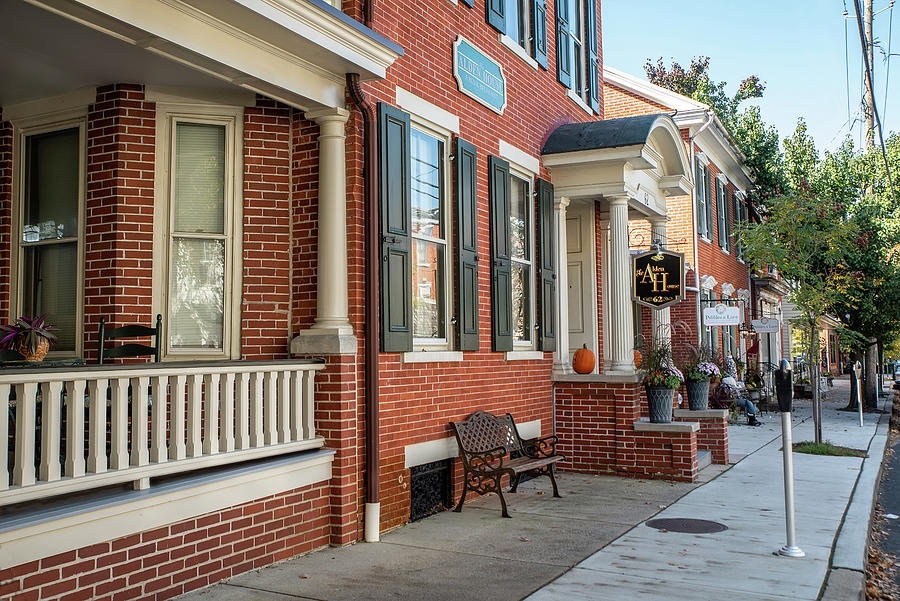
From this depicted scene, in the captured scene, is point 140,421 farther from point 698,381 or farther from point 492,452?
point 698,381

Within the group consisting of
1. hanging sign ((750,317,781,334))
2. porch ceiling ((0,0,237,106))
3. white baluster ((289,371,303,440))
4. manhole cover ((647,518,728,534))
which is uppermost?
porch ceiling ((0,0,237,106))

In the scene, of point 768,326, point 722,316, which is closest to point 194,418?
point 722,316

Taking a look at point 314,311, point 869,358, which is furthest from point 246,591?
point 869,358

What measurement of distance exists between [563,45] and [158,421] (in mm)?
8661

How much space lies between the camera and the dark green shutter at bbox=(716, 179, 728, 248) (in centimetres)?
2081

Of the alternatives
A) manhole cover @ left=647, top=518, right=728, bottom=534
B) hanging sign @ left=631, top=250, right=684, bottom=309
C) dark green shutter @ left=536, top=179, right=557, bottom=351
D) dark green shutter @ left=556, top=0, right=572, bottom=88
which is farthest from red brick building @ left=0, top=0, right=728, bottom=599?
hanging sign @ left=631, top=250, right=684, bottom=309

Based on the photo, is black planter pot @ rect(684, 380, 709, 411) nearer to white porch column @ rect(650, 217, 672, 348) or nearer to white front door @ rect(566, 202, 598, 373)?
white porch column @ rect(650, 217, 672, 348)

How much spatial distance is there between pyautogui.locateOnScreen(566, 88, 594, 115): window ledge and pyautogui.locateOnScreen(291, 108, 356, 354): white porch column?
6.03m

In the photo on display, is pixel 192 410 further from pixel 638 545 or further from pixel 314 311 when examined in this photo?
pixel 638 545

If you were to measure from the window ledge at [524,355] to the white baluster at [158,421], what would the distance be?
190 inches

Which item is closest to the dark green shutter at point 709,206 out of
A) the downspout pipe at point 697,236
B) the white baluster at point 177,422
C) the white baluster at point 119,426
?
the downspout pipe at point 697,236

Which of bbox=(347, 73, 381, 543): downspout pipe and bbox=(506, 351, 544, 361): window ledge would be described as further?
bbox=(506, 351, 544, 361): window ledge

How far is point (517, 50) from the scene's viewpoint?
9.79m

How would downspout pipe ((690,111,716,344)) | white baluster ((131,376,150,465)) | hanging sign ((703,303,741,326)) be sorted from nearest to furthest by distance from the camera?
white baluster ((131,376,150,465)), hanging sign ((703,303,741,326)), downspout pipe ((690,111,716,344))
